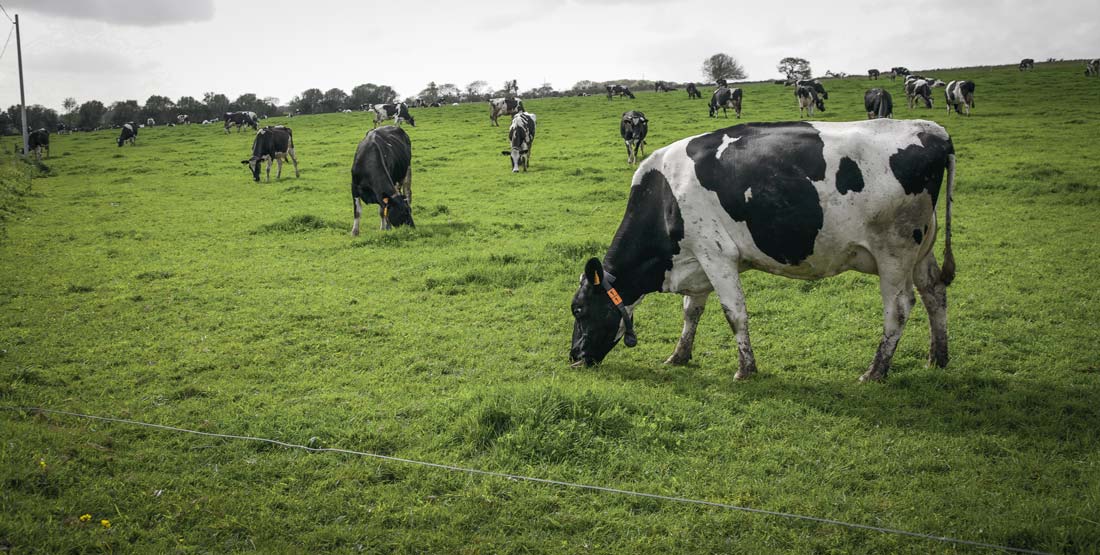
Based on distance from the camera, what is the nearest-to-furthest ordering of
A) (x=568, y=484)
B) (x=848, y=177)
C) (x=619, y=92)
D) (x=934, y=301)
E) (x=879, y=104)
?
(x=568, y=484)
(x=848, y=177)
(x=934, y=301)
(x=879, y=104)
(x=619, y=92)

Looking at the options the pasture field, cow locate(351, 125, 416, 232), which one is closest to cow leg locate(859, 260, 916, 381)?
the pasture field

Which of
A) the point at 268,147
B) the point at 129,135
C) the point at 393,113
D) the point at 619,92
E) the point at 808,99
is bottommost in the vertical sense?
the point at 268,147

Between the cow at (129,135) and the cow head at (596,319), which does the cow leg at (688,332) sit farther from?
the cow at (129,135)

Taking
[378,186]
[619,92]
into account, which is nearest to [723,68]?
[619,92]

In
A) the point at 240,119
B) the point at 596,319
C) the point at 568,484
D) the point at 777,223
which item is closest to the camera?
the point at 568,484

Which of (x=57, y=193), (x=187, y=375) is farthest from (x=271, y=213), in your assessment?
(x=187, y=375)

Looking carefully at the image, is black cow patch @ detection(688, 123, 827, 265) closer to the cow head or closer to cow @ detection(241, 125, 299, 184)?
the cow head

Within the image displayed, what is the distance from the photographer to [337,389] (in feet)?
23.2

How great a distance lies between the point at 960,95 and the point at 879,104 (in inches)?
163

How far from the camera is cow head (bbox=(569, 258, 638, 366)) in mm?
7406

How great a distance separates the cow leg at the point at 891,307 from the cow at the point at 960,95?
103 feet

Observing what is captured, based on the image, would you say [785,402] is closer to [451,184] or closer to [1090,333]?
[1090,333]

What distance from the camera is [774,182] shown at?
677cm

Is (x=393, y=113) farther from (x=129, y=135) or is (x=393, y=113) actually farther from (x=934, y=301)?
(x=934, y=301)
